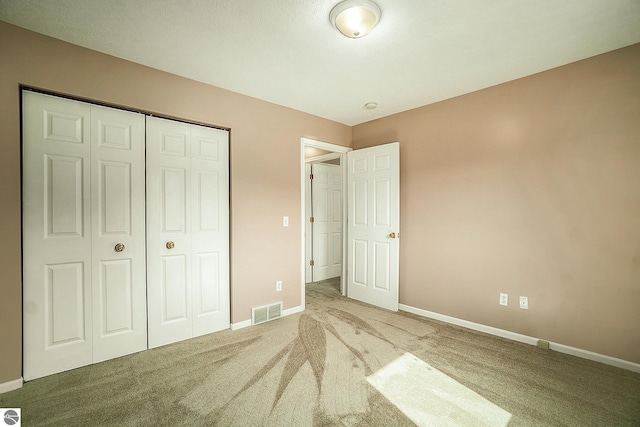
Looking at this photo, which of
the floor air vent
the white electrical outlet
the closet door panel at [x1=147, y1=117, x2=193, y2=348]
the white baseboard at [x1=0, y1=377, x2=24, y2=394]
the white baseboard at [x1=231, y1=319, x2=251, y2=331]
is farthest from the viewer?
the floor air vent

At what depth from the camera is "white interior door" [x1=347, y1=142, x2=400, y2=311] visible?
3541 mm

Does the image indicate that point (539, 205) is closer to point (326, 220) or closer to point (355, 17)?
point (355, 17)

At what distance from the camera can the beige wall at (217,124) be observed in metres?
1.91

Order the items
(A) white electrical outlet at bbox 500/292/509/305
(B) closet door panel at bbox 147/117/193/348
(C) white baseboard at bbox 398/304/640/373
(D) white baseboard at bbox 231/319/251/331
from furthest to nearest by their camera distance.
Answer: (D) white baseboard at bbox 231/319/251/331 → (A) white electrical outlet at bbox 500/292/509/305 → (B) closet door panel at bbox 147/117/193/348 → (C) white baseboard at bbox 398/304/640/373

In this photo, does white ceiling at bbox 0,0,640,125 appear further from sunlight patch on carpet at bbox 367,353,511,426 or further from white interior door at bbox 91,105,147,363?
sunlight patch on carpet at bbox 367,353,511,426

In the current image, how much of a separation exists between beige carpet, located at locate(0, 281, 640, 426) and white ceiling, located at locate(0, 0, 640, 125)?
8.40 ft

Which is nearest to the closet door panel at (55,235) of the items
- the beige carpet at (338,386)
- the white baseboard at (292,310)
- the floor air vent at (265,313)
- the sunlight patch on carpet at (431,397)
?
the beige carpet at (338,386)

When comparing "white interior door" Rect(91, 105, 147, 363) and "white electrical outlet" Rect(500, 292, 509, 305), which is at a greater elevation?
"white interior door" Rect(91, 105, 147, 363)

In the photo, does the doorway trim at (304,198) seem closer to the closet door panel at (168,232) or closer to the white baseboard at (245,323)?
the white baseboard at (245,323)

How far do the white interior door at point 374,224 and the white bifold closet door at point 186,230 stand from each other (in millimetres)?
1827

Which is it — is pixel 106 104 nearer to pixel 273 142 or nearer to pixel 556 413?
pixel 273 142

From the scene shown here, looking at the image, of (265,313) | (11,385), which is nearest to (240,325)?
(265,313)

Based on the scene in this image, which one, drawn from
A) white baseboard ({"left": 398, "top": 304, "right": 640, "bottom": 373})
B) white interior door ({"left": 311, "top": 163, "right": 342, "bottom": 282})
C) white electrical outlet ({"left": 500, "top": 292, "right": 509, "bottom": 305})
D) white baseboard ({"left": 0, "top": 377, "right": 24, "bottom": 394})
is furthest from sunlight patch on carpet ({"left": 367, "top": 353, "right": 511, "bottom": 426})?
white interior door ({"left": 311, "top": 163, "right": 342, "bottom": 282})

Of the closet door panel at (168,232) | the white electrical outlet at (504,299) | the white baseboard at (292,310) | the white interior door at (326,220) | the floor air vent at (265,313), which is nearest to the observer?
the closet door panel at (168,232)
